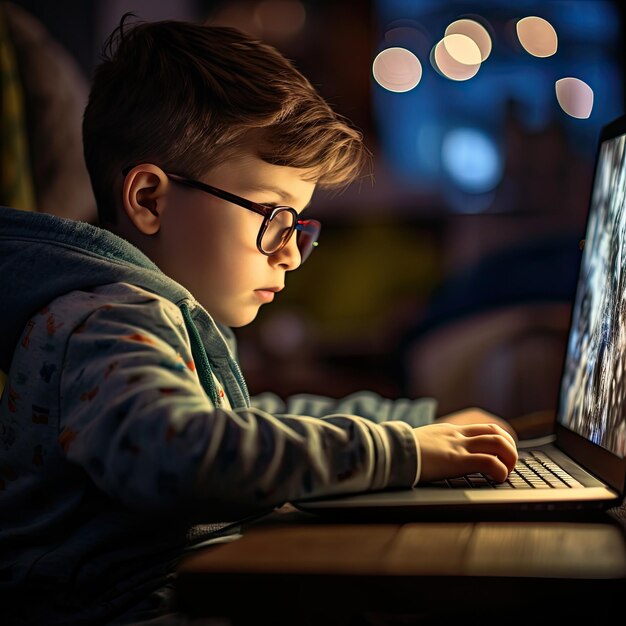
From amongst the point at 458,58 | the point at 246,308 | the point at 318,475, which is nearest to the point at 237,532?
the point at 318,475

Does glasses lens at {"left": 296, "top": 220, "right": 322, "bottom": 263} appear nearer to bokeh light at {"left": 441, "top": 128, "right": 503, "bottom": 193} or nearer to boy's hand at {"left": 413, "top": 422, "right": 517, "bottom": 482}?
boy's hand at {"left": 413, "top": 422, "right": 517, "bottom": 482}

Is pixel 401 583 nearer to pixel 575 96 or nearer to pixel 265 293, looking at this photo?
pixel 265 293

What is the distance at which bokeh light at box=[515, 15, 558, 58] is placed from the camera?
2541 mm

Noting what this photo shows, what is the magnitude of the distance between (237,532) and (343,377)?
6.02 feet

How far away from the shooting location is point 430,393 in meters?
2.62

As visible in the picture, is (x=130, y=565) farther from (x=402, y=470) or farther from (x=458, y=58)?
(x=458, y=58)

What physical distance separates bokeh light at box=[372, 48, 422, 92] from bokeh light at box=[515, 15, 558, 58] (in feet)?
1.12

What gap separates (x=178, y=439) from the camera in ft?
1.97

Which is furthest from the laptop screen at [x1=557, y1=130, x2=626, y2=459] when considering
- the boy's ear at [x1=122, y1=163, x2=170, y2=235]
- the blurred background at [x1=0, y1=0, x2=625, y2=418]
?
the blurred background at [x1=0, y1=0, x2=625, y2=418]

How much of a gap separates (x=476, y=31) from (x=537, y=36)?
0.20 m

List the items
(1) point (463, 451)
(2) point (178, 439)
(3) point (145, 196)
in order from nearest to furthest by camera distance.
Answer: (2) point (178, 439) < (1) point (463, 451) < (3) point (145, 196)

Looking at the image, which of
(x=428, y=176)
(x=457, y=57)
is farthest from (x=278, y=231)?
(x=457, y=57)

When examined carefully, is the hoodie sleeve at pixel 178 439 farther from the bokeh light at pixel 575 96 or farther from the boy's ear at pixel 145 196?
the bokeh light at pixel 575 96

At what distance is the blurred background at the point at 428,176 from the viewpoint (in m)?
2.51
